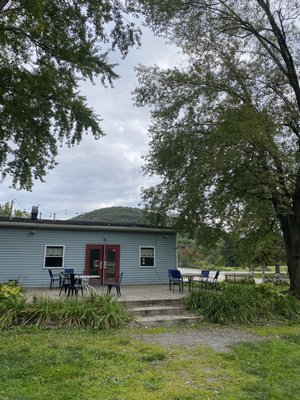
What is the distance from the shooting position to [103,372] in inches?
182

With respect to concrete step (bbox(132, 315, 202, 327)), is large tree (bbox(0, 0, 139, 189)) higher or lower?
higher

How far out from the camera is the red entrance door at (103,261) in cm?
1545

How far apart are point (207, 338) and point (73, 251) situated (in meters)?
9.48

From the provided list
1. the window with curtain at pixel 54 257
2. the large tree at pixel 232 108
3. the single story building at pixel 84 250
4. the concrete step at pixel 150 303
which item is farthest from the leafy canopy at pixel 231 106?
the window with curtain at pixel 54 257

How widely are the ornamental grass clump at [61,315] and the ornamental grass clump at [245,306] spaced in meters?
2.47

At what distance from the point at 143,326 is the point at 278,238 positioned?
9.83 metres

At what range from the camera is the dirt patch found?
21.2 ft

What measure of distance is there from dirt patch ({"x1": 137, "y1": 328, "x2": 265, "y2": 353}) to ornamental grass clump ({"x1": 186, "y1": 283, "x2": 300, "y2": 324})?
2.82 ft

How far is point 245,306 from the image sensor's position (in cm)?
902

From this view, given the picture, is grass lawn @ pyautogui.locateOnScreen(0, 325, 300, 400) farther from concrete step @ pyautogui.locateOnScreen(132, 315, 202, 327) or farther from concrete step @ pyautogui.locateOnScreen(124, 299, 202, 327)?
concrete step @ pyautogui.locateOnScreen(124, 299, 202, 327)

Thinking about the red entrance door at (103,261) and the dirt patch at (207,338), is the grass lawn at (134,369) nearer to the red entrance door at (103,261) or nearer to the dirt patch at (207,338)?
the dirt patch at (207,338)

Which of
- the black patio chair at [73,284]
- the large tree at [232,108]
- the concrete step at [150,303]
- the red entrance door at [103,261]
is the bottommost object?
the concrete step at [150,303]

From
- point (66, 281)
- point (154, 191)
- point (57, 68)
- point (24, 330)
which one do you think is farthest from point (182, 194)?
point (24, 330)

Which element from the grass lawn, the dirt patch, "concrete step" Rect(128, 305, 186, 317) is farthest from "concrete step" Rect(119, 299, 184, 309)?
the grass lawn
